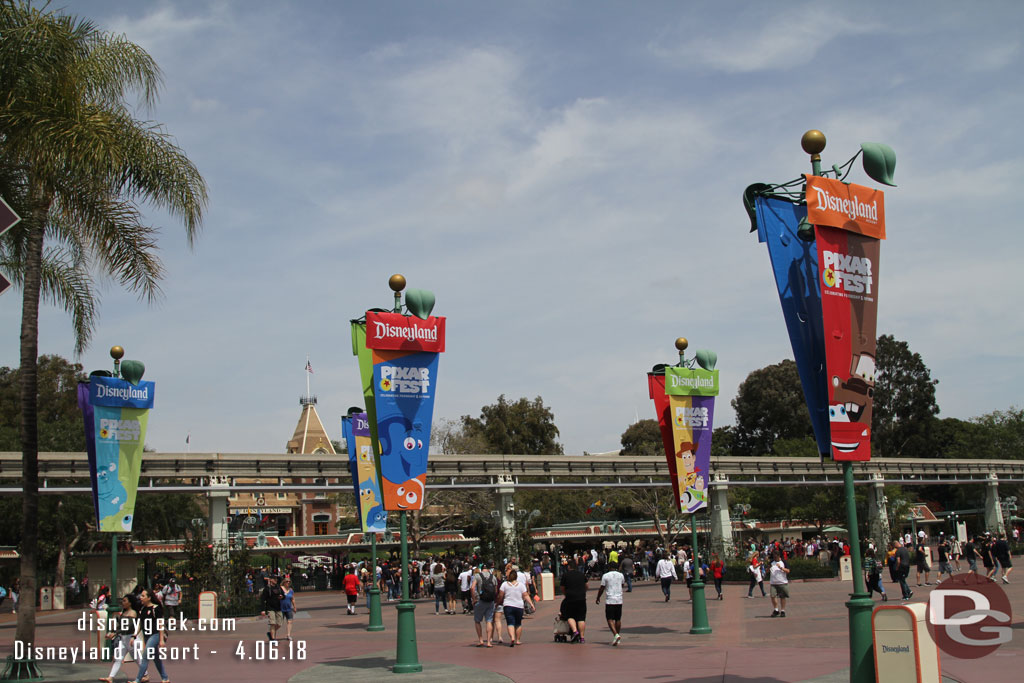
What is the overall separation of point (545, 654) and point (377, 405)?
5.19 m

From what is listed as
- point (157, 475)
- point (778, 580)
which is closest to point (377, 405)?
point (778, 580)

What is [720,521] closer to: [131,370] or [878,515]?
[878,515]

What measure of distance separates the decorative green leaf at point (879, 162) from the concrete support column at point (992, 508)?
1925 inches

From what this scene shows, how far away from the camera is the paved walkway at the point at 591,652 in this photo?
40.2 ft

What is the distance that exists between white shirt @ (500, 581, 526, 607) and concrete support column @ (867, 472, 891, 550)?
1329 inches

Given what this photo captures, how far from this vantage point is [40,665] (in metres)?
16.1

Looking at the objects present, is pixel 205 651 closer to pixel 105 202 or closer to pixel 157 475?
pixel 105 202

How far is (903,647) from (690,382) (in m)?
10.0

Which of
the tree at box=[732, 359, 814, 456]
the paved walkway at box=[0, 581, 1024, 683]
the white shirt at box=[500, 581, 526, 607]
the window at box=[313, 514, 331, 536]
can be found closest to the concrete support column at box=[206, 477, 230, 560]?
the paved walkway at box=[0, 581, 1024, 683]

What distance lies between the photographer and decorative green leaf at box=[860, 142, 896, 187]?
1080 centimetres

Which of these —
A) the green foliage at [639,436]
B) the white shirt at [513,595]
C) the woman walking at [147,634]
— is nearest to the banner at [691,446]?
the white shirt at [513,595]

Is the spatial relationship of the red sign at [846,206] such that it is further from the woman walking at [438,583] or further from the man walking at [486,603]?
the woman walking at [438,583]

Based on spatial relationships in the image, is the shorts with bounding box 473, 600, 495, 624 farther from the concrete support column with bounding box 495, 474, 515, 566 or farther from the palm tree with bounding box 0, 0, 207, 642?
the concrete support column with bounding box 495, 474, 515, 566

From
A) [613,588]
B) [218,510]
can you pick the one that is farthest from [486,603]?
[218,510]
